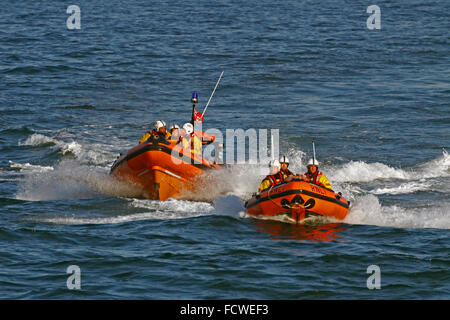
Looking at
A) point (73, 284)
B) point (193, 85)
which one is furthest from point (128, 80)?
point (73, 284)

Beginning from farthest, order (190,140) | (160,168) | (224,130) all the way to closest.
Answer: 1. (224,130)
2. (190,140)
3. (160,168)

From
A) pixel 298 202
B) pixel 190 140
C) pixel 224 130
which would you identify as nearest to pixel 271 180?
pixel 298 202

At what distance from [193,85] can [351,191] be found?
41.9 ft

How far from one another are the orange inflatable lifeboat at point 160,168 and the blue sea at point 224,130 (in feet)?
1.39

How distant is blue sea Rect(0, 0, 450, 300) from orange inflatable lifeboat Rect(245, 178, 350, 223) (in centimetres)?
29

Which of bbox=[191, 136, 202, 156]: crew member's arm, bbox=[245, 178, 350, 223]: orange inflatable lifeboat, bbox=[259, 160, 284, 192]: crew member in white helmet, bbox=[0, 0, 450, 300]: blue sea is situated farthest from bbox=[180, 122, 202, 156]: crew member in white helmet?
bbox=[245, 178, 350, 223]: orange inflatable lifeboat

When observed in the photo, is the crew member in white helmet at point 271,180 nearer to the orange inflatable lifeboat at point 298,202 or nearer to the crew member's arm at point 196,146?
the orange inflatable lifeboat at point 298,202

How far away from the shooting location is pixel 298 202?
1541 cm

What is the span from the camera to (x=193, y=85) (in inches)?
1210

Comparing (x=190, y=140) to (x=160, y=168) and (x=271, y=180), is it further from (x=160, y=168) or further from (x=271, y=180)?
(x=271, y=180)

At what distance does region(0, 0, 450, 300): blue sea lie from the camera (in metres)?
12.7

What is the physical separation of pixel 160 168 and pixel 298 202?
3915mm

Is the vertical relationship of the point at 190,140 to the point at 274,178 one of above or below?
above
